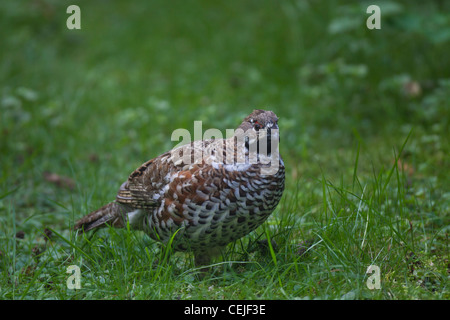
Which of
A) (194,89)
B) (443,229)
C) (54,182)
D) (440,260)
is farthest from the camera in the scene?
(194,89)

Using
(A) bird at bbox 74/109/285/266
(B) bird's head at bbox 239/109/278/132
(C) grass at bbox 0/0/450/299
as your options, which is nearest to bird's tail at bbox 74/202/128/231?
(C) grass at bbox 0/0/450/299

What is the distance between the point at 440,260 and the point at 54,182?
11.8 feet

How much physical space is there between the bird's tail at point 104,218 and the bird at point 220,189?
40 centimetres

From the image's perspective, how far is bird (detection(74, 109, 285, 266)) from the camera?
3.15 metres

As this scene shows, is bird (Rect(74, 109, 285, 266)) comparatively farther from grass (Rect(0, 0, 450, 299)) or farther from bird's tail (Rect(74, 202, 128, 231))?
bird's tail (Rect(74, 202, 128, 231))

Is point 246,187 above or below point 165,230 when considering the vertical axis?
above

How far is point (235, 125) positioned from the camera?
5.85 metres

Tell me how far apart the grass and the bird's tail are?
0.10m

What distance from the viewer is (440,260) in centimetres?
337

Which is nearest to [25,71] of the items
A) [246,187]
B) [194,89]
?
[194,89]

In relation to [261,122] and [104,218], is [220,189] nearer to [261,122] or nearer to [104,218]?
[261,122]

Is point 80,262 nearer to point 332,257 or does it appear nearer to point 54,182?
point 332,257

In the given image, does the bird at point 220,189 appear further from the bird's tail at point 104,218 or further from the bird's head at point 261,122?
the bird's tail at point 104,218

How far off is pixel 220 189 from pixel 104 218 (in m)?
1.07
